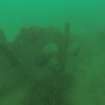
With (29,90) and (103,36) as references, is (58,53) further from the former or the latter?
(103,36)

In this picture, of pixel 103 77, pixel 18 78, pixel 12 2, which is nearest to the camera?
pixel 18 78

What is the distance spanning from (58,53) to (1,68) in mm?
681

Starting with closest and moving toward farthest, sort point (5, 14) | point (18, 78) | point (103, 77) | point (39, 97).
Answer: point (39, 97) → point (18, 78) → point (103, 77) → point (5, 14)

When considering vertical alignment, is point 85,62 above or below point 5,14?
above

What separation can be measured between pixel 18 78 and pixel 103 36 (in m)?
1.85

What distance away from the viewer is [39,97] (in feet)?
9.14

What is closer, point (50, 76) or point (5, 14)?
point (50, 76)

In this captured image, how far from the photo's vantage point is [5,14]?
Result: 812 cm

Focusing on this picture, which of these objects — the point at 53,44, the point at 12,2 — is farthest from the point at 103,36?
the point at 12,2

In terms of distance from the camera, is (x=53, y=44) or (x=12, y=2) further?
(x=12, y=2)

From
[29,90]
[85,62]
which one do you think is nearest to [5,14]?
[85,62]

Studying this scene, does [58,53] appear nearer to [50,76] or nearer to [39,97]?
[50,76]

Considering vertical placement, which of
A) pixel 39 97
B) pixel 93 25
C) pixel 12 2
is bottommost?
pixel 12 2

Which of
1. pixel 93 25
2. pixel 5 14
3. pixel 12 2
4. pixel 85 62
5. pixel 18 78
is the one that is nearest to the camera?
pixel 18 78
